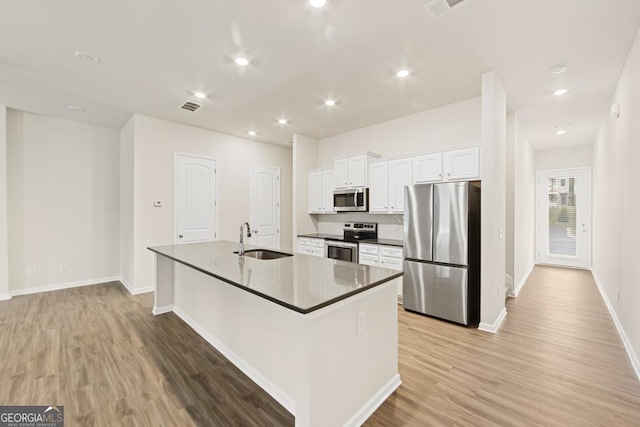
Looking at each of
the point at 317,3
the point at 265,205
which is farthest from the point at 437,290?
the point at 265,205

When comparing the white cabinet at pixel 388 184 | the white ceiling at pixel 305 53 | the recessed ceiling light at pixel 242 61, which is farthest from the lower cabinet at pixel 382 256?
the recessed ceiling light at pixel 242 61

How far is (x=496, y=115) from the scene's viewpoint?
127 inches

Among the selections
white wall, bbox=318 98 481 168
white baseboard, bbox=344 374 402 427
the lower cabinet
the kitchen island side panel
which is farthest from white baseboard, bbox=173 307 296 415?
white wall, bbox=318 98 481 168

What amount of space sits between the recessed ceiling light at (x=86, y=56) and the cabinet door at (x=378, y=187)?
377 centimetres

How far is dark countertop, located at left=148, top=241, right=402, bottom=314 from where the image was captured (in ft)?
5.01

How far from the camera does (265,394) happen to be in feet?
6.83

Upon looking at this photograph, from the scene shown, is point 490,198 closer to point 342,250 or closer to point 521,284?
point 342,250

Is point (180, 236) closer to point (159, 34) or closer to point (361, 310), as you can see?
point (159, 34)

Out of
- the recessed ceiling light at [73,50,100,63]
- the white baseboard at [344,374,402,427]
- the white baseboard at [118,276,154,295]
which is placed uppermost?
the recessed ceiling light at [73,50,100,63]

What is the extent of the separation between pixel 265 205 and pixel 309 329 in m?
5.07

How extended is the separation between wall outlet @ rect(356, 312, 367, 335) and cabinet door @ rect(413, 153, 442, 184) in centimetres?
272

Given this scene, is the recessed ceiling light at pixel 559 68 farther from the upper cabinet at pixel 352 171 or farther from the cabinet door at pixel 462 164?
the upper cabinet at pixel 352 171

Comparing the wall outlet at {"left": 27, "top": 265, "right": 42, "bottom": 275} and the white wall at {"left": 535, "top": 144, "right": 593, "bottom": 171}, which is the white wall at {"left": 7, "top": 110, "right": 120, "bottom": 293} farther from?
the white wall at {"left": 535, "top": 144, "right": 593, "bottom": 171}

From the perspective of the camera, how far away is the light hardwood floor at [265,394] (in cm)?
187
